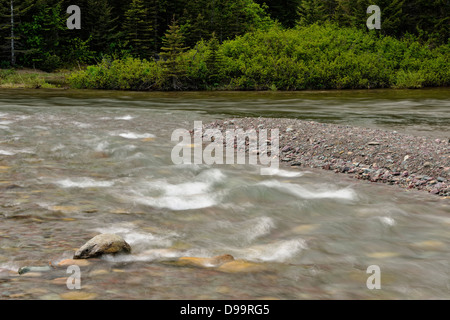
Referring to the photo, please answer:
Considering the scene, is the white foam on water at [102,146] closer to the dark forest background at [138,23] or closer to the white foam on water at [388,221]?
the white foam on water at [388,221]

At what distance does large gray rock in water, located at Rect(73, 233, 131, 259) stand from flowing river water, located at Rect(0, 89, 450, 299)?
11cm

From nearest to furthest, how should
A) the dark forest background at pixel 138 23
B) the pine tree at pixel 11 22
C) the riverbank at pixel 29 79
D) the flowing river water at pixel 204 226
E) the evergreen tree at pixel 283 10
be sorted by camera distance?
the flowing river water at pixel 204 226
the riverbank at pixel 29 79
the dark forest background at pixel 138 23
the pine tree at pixel 11 22
the evergreen tree at pixel 283 10

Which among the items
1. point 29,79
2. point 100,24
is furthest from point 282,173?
point 100,24

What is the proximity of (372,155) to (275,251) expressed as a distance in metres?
4.60

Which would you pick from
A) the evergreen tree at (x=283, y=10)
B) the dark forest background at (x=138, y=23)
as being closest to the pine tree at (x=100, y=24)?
the dark forest background at (x=138, y=23)

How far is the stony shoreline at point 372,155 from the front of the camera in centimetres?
735

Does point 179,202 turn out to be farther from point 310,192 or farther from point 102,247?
point 102,247

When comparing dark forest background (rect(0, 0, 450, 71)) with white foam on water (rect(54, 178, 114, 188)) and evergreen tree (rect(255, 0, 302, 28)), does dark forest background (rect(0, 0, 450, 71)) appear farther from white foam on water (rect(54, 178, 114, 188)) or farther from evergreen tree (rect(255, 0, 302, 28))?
white foam on water (rect(54, 178, 114, 188))

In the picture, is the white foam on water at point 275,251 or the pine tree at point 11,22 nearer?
the white foam on water at point 275,251

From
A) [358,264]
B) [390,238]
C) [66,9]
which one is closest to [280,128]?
[390,238]

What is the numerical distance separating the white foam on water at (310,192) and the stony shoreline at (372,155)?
959 millimetres

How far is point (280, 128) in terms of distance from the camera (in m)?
11.5

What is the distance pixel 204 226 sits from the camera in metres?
5.35

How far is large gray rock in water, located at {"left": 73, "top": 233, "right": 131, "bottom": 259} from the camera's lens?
13.3 ft
